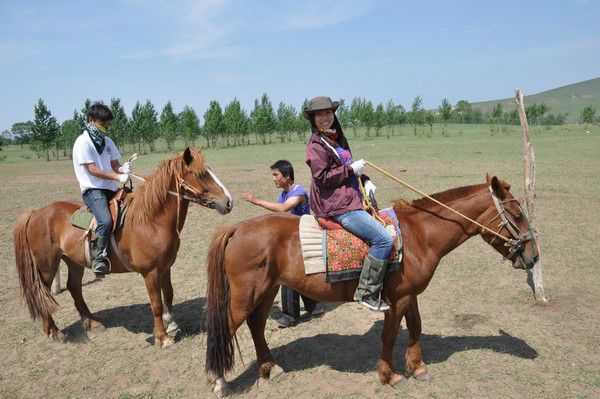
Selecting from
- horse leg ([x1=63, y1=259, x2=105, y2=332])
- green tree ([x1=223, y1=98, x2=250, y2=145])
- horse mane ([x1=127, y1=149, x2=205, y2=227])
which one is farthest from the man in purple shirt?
green tree ([x1=223, y1=98, x2=250, y2=145])

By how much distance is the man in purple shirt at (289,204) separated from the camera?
17.2 feet

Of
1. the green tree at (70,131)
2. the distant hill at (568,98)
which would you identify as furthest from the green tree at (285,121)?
the distant hill at (568,98)

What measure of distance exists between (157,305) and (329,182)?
288 centimetres

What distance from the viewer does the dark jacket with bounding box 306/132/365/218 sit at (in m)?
3.74

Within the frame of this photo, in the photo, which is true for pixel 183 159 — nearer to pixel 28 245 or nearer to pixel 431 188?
pixel 28 245

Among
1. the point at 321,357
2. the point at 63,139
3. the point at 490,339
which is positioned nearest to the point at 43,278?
the point at 321,357

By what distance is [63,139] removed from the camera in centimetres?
5325

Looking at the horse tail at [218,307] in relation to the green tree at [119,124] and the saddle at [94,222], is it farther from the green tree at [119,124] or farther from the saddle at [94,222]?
the green tree at [119,124]

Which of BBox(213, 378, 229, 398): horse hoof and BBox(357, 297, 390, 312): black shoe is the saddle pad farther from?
BBox(357, 297, 390, 312): black shoe

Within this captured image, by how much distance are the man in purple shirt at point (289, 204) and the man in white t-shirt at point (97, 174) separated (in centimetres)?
176

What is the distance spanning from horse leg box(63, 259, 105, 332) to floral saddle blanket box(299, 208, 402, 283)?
3585mm

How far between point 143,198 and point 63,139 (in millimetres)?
57005

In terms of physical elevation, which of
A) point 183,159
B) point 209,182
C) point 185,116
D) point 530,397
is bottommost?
point 530,397

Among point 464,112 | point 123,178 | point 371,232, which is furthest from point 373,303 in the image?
point 464,112
